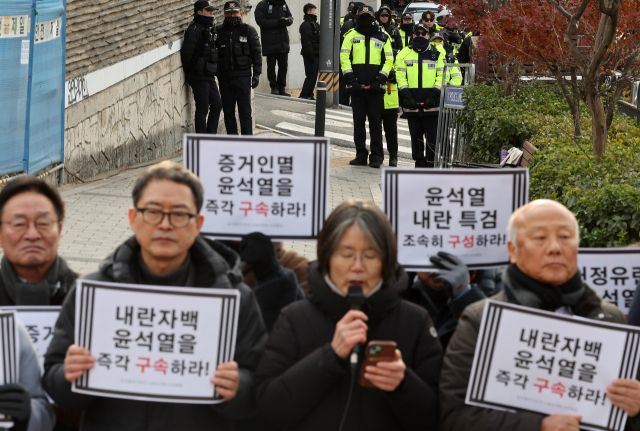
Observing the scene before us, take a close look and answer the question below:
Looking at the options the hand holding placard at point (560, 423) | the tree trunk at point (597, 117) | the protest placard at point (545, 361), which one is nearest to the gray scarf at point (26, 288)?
the protest placard at point (545, 361)

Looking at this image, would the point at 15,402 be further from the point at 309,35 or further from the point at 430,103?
the point at 309,35

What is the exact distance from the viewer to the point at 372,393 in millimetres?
3217

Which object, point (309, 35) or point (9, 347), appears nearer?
point (9, 347)

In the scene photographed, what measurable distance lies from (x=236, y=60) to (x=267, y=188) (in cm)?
1007

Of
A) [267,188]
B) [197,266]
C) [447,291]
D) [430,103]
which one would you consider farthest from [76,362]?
[430,103]

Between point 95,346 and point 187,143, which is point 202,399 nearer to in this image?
point 95,346

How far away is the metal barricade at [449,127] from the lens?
12273 mm

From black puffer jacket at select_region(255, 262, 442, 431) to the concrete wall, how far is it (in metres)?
8.56

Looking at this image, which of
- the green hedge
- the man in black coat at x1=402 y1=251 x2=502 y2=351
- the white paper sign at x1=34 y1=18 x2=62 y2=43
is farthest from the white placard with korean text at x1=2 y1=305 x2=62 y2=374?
the white paper sign at x1=34 y1=18 x2=62 y2=43

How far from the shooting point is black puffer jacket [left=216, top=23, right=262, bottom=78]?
1390 centimetres

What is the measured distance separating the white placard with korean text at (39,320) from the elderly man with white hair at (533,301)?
1.58 meters

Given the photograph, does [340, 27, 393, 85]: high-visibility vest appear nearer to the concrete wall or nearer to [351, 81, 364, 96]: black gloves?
[351, 81, 364, 96]: black gloves

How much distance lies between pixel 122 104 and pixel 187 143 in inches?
333

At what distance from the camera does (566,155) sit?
781 centimetres
